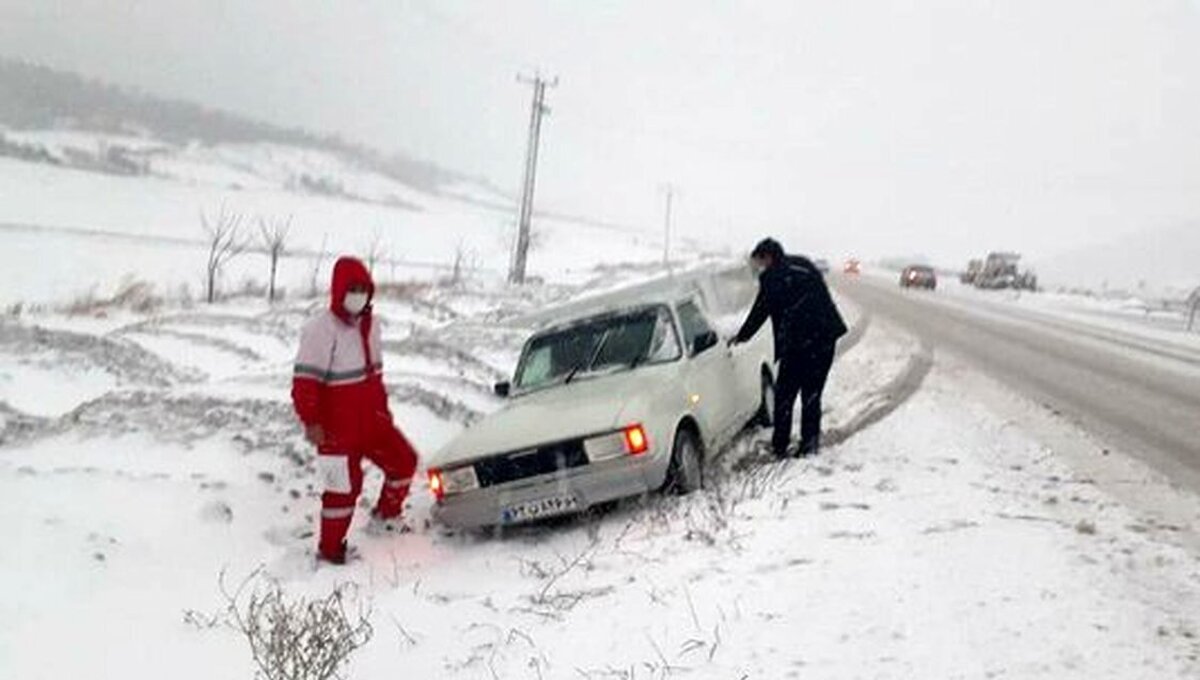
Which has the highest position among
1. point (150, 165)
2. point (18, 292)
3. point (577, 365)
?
point (150, 165)

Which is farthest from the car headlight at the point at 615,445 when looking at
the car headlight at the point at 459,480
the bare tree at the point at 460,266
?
the bare tree at the point at 460,266

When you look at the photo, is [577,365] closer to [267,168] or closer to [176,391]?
[176,391]

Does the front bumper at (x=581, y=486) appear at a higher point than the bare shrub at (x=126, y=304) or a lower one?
higher

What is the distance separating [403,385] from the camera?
10.2 metres

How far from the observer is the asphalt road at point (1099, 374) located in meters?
7.84

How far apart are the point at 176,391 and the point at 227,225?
24.6m

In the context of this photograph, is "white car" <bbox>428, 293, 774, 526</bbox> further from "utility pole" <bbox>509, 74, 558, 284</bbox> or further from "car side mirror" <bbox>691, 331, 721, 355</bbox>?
"utility pole" <bbox>509, 74, 558, 284</bbox>

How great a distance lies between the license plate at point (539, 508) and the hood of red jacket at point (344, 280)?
1.77 meters

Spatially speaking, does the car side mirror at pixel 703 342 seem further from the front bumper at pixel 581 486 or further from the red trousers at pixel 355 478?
the red trousers at pixel 355 478

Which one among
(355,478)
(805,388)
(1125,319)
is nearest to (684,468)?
(805,388)

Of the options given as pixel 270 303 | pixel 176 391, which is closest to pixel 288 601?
pixel 176 391

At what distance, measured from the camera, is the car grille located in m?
6.40

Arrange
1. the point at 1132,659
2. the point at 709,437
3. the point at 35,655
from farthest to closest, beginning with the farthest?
1. the point at 709,437
2. the point at 35,655
3. the point at 1132,659

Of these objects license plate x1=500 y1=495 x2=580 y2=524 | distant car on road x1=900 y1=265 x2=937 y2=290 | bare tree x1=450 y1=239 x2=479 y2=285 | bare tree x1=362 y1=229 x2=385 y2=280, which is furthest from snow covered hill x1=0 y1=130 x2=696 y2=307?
license plate x1=500 y1=495 x2=580 y2=524
